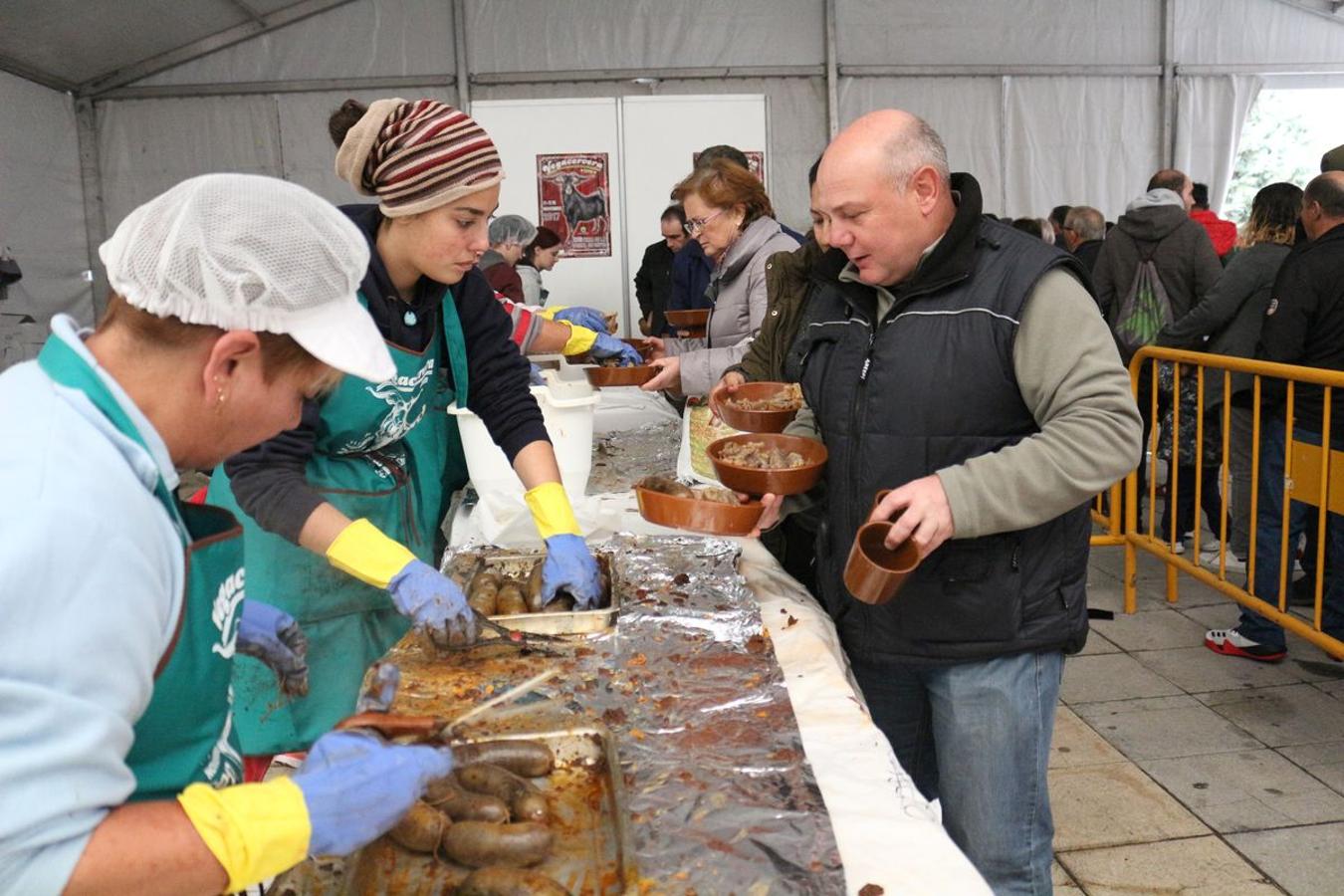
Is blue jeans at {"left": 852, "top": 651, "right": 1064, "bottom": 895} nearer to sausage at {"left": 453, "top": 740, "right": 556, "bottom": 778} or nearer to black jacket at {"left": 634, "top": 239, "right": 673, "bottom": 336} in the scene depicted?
sausage at {"left": 453, "top": 740, "right": 556, "bottom": 778}

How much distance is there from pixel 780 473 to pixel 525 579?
27.1 inches

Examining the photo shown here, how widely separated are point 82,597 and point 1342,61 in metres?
12.5

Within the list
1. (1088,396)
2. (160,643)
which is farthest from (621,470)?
(160,643)

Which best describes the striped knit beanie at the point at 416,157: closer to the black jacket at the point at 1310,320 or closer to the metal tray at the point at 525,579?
the metal tray at the point at 525,579

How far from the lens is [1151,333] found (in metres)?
5.36

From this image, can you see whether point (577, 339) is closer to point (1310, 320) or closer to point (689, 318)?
point (689, 318)

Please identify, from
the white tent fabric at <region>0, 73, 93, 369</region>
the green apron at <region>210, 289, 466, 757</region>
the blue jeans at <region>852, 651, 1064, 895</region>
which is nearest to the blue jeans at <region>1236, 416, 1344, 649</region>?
the blue jeans at <region>852, 651, 1064, 895</region>

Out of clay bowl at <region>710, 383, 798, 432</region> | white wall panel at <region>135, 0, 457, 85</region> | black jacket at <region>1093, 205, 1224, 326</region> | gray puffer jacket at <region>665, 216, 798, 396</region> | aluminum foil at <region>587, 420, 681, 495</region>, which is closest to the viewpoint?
clay bowl at <region>710, 383, 798, 432</region>

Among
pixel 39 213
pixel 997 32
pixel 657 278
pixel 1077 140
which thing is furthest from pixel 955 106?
pixel 39 213

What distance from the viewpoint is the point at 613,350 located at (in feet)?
12.9

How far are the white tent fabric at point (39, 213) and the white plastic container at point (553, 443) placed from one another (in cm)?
691

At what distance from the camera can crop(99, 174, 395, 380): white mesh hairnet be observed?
3.11 feet

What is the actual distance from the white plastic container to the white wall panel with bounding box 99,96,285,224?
788 centimetres

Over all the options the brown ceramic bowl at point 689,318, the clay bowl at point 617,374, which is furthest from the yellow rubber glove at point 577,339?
the brown ceramic bowl at point 689,318
